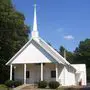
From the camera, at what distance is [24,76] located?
47062mm

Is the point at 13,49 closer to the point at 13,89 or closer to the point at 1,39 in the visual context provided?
the point at 1,39

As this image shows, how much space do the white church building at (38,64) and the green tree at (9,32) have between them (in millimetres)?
6009

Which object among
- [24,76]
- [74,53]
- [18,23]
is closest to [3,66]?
[18,23]

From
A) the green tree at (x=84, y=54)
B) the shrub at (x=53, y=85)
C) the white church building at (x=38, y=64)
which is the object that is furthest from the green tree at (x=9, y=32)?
the green tree at (x=84, y=54)

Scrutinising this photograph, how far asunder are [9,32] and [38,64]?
10.2m

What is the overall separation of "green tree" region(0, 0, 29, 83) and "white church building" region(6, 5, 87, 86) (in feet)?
19.7

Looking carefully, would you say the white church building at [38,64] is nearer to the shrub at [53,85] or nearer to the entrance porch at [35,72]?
the entrance porch at [35,72]

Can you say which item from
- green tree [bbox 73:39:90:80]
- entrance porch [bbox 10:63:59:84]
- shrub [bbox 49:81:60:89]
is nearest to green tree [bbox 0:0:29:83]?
→ entrance porch [bbox 10:63:59:84]

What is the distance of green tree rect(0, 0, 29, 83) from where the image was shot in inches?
2158

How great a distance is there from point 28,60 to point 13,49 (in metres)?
11.3

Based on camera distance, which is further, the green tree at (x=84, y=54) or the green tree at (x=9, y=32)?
the green tree at (x=84, y=54)

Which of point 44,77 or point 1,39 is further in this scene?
point 1,39

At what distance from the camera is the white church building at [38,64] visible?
47.0 m

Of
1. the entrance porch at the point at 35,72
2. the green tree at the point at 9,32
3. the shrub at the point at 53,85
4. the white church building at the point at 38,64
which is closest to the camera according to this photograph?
the shrub at the point at 53,85
